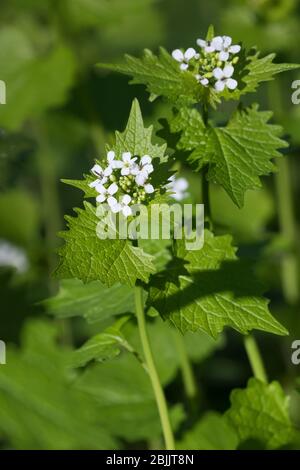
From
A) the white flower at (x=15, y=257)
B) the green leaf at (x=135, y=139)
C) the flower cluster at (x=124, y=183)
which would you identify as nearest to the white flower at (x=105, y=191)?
the flower cluster at (x=124, y=183)

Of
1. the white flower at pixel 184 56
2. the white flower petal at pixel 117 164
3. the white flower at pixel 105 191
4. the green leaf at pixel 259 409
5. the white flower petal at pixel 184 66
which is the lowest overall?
the green leaf at pixel 259 409

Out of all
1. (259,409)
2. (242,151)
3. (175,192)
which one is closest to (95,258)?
(175,192)

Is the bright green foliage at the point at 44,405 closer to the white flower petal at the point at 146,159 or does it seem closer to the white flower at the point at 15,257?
the white flower at the point at 15,257

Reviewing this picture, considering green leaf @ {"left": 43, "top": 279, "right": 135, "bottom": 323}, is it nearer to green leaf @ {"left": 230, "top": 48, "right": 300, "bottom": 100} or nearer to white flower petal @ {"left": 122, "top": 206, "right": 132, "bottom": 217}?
white flower petal @ {"left": 122, "top": 206, "right": 132, "bottom": 217}

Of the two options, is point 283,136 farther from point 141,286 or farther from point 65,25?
point 65,25

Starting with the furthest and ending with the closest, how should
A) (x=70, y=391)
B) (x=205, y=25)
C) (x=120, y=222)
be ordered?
(x=205, y=25), (x=70, y=391), (x=120, y=222)

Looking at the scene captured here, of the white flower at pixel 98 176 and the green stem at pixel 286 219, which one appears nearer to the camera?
the white flower at pixel 98 176

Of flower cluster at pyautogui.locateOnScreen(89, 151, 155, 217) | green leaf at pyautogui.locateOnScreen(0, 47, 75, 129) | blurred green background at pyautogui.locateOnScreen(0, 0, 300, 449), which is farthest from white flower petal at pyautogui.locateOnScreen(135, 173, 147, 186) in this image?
green leaf at pyautogui.locateOnScreen(0, 47, 75, 129)

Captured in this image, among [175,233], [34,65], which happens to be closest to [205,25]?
[34,65]
